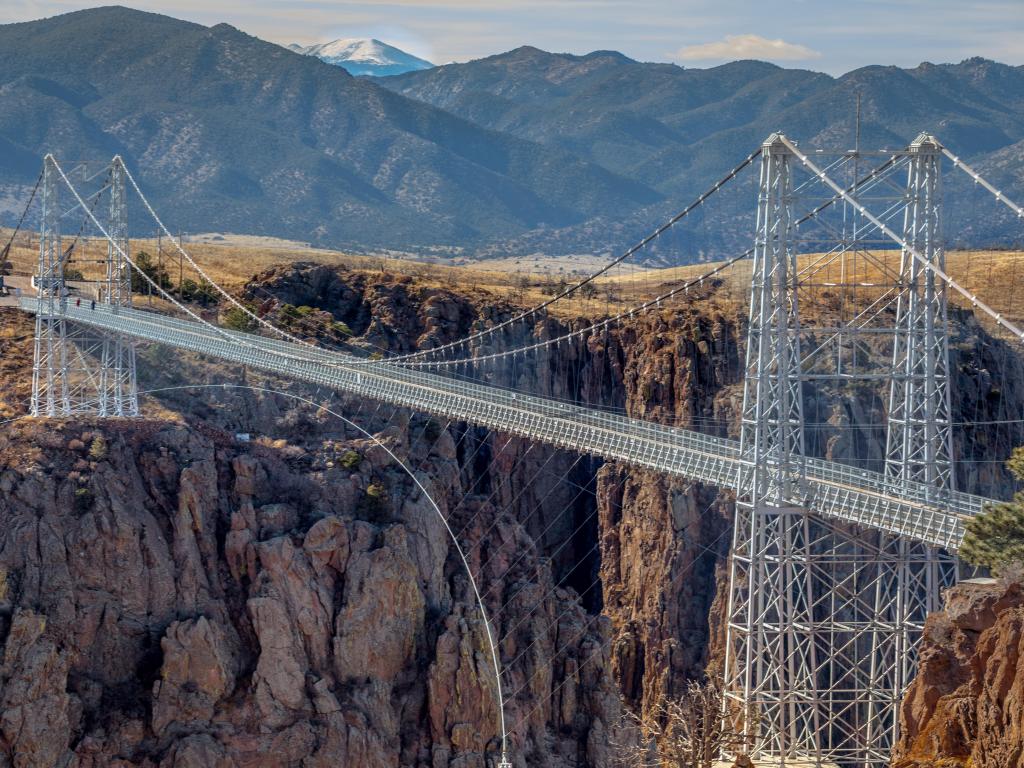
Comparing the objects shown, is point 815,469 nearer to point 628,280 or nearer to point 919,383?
point 919,383

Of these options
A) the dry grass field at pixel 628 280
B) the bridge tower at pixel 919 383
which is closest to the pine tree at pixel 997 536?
the bridge tower at pixel 919 383

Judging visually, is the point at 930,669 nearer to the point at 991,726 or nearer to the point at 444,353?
the point at 991,726

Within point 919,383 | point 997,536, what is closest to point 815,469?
point 919,383

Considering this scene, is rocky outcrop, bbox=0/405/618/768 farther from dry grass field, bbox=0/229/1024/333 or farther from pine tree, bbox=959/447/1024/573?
pine tree, bbox=959/447/1024/573

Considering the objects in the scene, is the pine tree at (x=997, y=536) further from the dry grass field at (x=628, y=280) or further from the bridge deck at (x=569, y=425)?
the dry grass field at (x=628, y=280)

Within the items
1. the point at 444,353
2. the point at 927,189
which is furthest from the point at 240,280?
the point at 927,189

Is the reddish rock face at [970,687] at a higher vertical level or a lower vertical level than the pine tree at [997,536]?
lower
